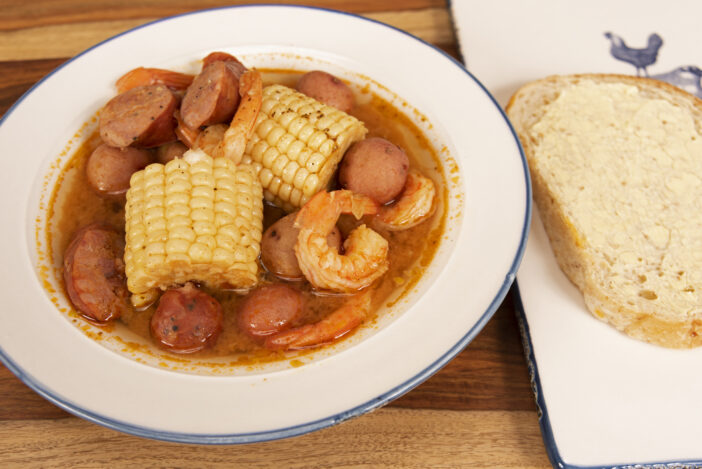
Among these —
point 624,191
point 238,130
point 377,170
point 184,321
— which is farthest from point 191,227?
point 624,191

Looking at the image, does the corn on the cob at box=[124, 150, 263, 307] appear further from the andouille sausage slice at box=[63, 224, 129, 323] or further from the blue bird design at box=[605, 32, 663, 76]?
the blue bird design at box=[605, 32, 663, 76]

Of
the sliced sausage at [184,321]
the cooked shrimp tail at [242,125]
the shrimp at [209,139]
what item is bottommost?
the sliced sausage at [184,321]

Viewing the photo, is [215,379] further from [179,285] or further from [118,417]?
[179,285]

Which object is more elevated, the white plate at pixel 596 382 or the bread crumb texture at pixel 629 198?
the bread crumb texture at pixel 629 198

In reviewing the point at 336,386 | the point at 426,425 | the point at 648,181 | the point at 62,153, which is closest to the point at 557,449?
the point at 426,425

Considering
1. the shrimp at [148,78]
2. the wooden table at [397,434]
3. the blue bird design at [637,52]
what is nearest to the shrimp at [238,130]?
the shrimp at [148,78]

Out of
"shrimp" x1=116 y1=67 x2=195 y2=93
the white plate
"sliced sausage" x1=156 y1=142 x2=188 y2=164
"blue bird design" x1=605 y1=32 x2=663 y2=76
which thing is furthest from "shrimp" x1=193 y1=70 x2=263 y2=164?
"blue bird design" x1=605 y1=32 x2=663 y2=76

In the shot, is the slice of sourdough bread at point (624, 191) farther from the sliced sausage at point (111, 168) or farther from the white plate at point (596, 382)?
the sliced sausage at point (111, 168)
